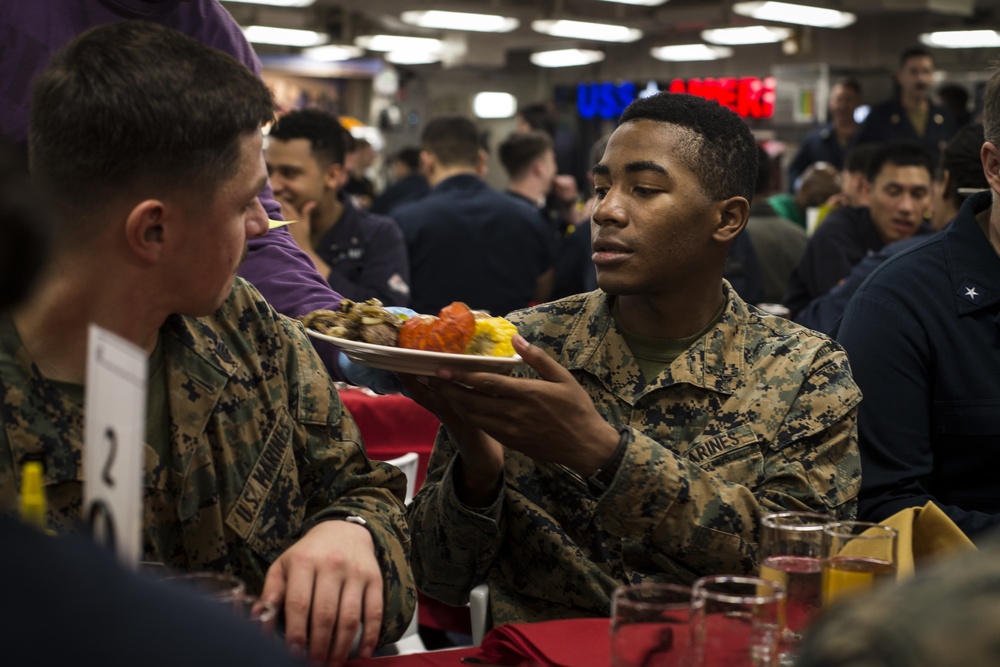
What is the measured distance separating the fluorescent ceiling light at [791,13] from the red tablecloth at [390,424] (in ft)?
34.3

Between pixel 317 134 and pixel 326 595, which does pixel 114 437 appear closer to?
pixel 326 595

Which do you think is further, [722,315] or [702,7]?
[702,7]

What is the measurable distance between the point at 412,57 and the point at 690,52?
4.66m

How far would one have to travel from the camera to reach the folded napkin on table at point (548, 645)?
4.45ft

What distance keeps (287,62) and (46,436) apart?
17338 mm

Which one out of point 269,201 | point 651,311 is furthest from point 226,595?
point 269,201

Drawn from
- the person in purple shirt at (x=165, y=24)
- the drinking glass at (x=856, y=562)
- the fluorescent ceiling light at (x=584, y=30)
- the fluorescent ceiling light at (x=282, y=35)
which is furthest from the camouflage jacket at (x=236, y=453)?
the fluorescent ceiling light at (x=282, y=35)

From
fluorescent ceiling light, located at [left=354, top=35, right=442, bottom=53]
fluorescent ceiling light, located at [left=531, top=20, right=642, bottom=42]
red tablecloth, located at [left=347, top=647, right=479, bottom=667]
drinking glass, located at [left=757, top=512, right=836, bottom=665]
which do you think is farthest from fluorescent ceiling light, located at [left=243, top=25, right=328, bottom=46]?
drinking glass, located at [left=757, top=512, right=836, bottom=665]

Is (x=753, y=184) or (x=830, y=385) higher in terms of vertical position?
(x=753, y=184)

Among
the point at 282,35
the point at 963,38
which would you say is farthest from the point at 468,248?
the point at 963,38

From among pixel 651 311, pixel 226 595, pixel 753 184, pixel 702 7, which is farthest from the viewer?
pixel 702 7

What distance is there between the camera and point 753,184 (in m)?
2.26

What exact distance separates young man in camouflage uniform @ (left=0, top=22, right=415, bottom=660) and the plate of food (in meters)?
0.18

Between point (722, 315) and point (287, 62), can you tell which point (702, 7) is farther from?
point (722, 315)
